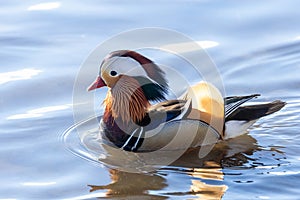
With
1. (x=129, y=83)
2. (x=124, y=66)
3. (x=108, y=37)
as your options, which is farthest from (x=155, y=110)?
(x=108, y=37)

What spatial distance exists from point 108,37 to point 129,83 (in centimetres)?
166

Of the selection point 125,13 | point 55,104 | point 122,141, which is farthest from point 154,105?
point 125,13

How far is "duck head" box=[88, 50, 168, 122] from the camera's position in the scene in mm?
5879

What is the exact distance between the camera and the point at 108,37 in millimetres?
7691

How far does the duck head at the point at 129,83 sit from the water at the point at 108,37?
43 cm

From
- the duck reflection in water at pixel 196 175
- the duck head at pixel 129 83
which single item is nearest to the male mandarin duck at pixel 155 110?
the duck head at pixel 129 83

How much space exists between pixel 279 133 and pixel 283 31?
2126mm

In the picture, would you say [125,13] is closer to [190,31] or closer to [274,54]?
[190,31]

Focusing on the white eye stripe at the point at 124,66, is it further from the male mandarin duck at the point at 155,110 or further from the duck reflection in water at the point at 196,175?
the duck reflection in water at the point at 196,175

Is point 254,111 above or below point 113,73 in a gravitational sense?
below

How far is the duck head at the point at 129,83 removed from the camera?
5.88 metres

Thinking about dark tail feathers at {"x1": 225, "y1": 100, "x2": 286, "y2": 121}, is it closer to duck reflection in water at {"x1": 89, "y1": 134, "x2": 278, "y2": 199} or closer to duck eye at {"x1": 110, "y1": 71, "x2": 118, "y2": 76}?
duck reflection in water at {"x1": 89, "y1": 134, "x2": 278, "y2": 199}

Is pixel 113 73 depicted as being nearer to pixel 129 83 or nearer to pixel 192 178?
pixel 129 83

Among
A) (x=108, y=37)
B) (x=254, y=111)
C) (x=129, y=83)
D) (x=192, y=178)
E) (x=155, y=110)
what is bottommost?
(x=192, y=178)
